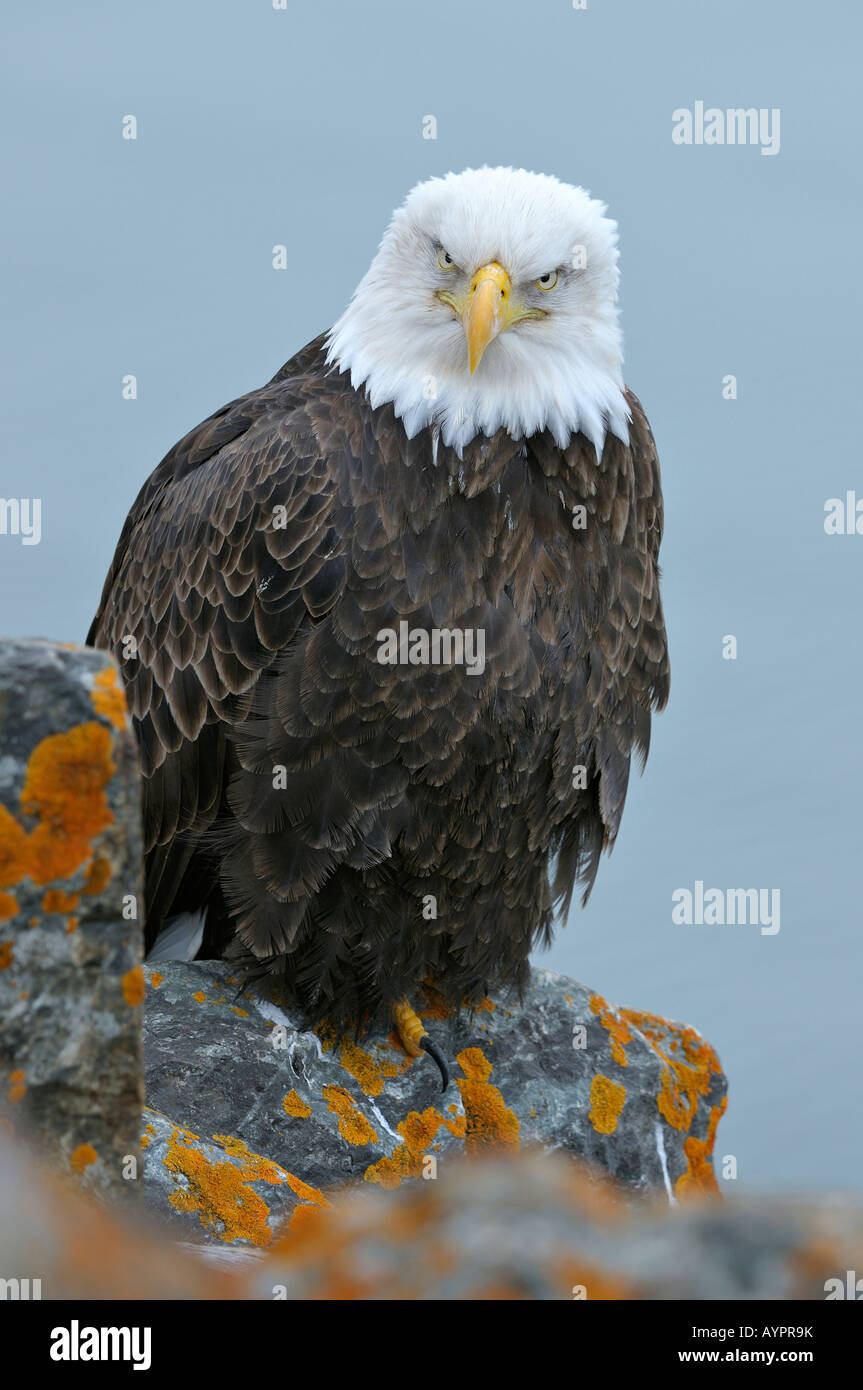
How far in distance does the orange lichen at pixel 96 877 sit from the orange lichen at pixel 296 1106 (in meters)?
3.49

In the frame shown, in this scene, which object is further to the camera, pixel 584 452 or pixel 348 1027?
pixel 348 1027

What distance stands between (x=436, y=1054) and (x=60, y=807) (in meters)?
4.01

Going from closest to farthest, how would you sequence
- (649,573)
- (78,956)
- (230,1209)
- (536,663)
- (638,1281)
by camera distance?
(638,1281) < (78,956) < (230,1209) < (536,663) < (649,573)

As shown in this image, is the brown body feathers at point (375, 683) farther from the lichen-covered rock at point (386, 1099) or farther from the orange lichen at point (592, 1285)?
the orange lichen at point (592, 1285)

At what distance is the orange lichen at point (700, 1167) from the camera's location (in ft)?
22.9

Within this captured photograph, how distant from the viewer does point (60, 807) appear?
2.75m

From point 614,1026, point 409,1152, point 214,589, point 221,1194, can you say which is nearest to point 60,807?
point 221,1194

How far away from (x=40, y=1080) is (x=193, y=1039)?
3.39m

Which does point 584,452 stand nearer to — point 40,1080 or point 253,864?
point 253,864

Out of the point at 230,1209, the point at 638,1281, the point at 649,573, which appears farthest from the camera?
the point at 649,573

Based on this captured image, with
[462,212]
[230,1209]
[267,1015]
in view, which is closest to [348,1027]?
[267,1015]

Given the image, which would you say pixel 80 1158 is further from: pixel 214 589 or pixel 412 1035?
pixel 412 1035

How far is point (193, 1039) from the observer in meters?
6.12
